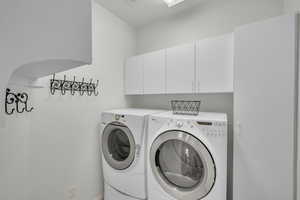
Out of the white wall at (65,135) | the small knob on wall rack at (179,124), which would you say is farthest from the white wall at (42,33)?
the small knob on wall rack at (179,124)

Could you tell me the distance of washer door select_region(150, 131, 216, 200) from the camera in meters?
1.18

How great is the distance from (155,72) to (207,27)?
0.89m

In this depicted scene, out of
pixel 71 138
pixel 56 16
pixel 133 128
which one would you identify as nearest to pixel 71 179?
pixel 71 138

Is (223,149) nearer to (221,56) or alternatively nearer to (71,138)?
(221,56)

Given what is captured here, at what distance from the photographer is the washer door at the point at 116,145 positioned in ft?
5.28

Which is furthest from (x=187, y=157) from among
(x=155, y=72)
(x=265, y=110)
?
(x=155, y=72)

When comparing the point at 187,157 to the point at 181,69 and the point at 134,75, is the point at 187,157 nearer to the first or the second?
the point at 181,69

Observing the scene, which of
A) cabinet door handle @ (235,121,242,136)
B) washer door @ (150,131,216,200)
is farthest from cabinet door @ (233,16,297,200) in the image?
washer door @ (150,131,216,200)

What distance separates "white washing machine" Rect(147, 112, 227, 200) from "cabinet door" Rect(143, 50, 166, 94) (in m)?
0.55

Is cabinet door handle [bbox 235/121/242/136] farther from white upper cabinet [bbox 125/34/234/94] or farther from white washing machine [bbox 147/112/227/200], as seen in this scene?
white upper cabinet [bbox 125/34/234/94]

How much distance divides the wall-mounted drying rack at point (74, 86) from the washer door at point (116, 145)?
50 centimetres

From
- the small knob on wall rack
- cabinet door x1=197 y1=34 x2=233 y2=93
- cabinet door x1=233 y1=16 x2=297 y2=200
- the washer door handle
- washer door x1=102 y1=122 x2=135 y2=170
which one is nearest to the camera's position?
cabinet door x1=233 y1=16 x2=297 y2=200

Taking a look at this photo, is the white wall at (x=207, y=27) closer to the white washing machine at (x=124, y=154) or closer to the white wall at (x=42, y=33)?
the white washing machine at (x=124, y=154)

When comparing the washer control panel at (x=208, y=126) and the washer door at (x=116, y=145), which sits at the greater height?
the washer control panel at (x=208, y=126)
